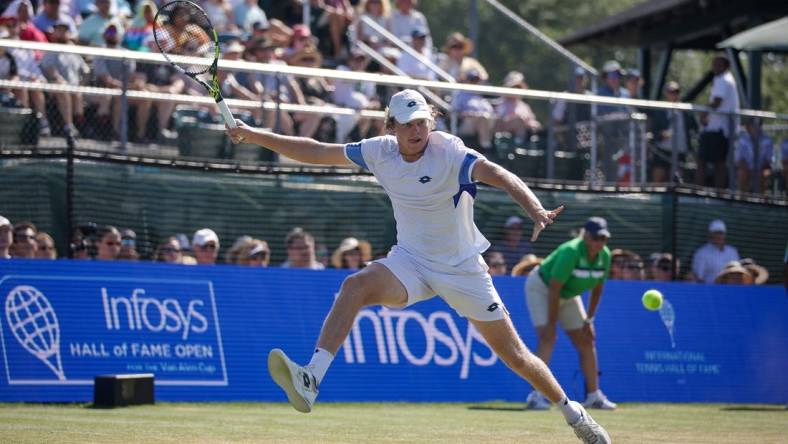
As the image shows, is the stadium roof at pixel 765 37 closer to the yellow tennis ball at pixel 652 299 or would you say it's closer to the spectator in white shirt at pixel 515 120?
the spectator in white shirt at pixel 515 120

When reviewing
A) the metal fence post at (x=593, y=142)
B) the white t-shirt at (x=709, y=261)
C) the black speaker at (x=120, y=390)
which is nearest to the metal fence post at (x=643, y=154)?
the metal fence post at (x=593, y=142)

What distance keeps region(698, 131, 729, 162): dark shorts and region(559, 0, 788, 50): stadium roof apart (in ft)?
17.6

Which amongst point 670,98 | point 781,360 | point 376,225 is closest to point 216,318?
point 376,225

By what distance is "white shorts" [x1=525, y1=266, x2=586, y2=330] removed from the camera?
581 inches

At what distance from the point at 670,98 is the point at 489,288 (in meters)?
15.1

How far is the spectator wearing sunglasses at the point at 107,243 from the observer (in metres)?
14.1

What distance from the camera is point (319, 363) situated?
855cm

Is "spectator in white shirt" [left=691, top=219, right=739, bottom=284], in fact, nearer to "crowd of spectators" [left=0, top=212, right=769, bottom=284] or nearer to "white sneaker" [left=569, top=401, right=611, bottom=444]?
"crowd of spectators" [left=0, top=212, right=769, bottom=284]

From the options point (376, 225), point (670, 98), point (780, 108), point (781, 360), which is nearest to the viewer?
point (376, 225)

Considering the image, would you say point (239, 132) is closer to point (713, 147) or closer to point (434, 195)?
point (434, 195)

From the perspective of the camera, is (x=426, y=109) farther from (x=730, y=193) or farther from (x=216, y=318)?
(x=730, y=193)

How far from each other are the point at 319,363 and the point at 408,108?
1728 mm

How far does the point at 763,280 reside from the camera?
18.5 m

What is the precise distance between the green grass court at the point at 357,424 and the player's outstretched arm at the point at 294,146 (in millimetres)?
2169
